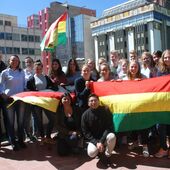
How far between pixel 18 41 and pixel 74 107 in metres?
81.6

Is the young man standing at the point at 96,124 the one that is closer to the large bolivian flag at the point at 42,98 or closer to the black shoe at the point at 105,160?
the black shoe at the point at 105,160

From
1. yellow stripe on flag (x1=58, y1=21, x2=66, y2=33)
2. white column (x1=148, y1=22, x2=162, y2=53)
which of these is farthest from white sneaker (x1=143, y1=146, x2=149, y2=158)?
white column (x1=148, y1=22, x2=162, y2=53)

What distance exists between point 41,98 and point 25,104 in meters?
0.56

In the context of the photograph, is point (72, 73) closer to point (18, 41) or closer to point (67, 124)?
point (67, 124)

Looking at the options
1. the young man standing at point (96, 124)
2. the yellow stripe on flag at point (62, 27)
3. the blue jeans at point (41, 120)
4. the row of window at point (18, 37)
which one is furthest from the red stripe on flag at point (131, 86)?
the row of window at point (18, 37)

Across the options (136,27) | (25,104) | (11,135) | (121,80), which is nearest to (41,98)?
(25,104)

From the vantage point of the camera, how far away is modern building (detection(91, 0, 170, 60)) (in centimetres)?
9569

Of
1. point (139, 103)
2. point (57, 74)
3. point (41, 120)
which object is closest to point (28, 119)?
point (41, 120)

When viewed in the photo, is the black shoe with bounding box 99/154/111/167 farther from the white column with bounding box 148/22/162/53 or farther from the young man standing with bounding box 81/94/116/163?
the white column with bounding box 148/22/162/53

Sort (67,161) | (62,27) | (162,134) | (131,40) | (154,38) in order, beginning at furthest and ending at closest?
(131,40), (154,38), (62,27), (67,161), (162,134)

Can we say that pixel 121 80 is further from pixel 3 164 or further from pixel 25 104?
pixel 3 164

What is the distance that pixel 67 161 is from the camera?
707cm

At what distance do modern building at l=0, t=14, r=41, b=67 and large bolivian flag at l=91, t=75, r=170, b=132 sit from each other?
258 feet

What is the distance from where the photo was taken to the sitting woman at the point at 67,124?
736 centimetres
